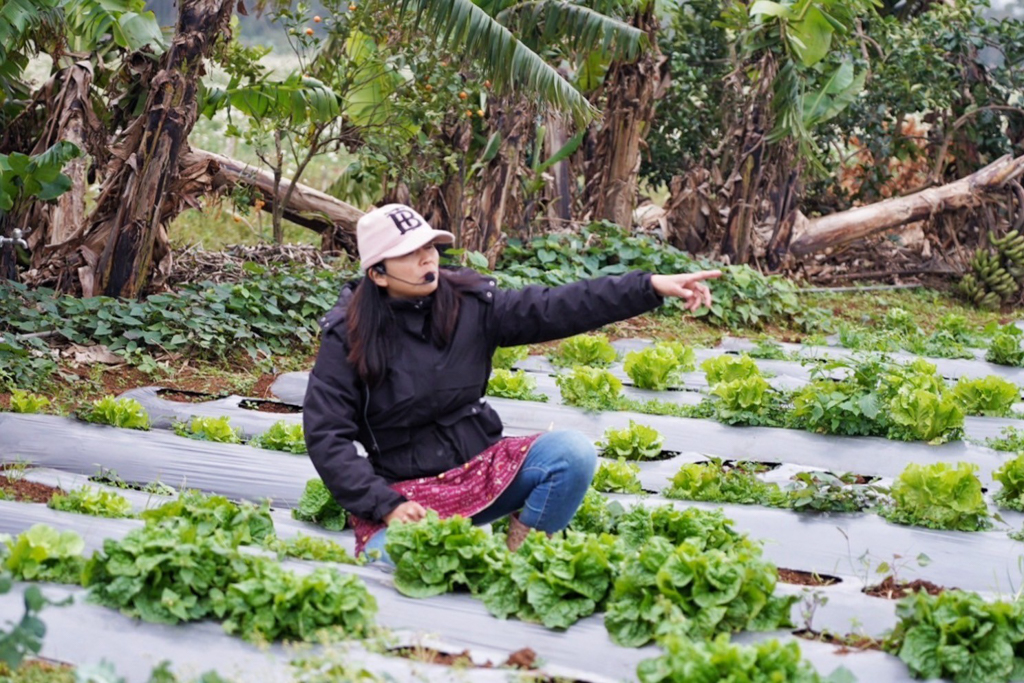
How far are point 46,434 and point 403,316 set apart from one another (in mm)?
2462

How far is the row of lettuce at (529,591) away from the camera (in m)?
3.14

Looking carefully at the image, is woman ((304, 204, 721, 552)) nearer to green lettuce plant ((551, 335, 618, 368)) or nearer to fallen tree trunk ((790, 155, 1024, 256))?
green lettuce plant ((551, 335, 618, 368))

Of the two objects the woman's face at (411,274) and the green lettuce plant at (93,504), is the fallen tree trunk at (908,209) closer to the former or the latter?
the woman's face at (411,274)

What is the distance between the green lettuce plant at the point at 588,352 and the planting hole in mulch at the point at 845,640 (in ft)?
13.3

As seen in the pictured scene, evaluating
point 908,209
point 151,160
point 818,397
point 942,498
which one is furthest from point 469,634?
point 908,209

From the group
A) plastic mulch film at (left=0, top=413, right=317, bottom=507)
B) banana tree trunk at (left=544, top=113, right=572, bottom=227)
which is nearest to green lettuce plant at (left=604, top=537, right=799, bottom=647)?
plastic mulch film at (left=0, top=413, right=317, bottom=507)

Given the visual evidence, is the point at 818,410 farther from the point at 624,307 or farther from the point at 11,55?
the point at 11,55

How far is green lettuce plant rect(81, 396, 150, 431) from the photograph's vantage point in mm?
5801

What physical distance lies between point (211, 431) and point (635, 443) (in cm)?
190

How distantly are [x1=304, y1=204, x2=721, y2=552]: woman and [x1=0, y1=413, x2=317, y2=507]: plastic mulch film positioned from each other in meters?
1.21

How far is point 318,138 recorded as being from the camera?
9539 millimetres

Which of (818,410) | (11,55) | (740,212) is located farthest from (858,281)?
(11,55)

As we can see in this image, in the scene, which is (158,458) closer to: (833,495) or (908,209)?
(833,495)

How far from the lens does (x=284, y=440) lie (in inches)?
221
